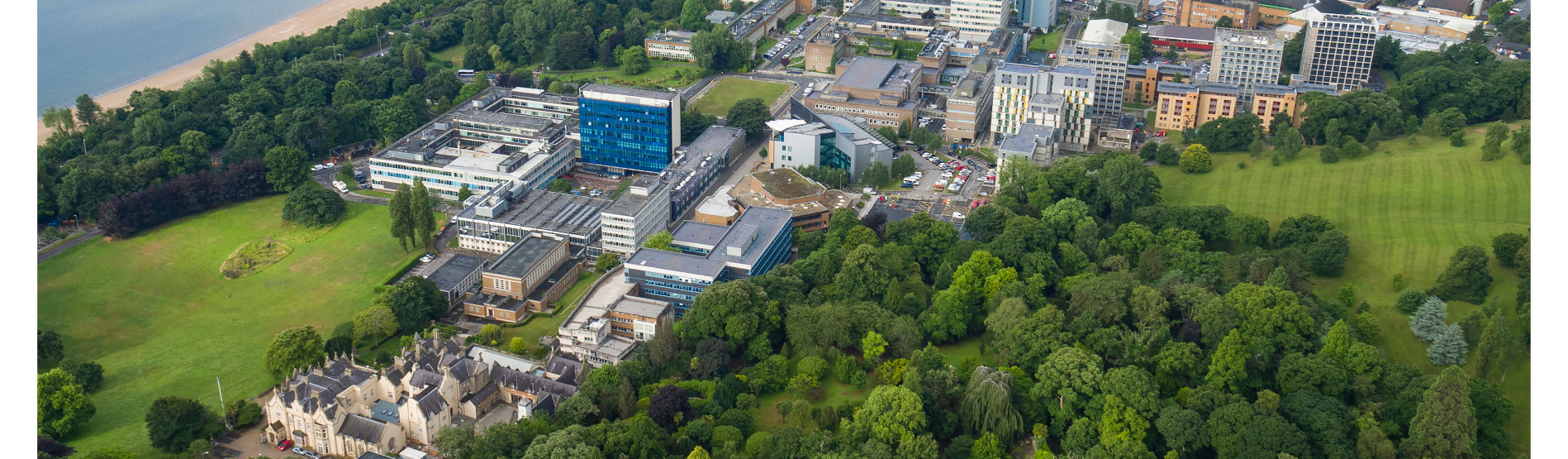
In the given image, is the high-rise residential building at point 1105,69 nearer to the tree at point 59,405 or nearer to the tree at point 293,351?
the tree at point 293,351

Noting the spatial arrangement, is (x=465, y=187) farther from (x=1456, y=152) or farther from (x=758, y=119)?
(x=1456, y=152)

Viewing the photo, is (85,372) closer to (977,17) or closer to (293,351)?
(293,351)

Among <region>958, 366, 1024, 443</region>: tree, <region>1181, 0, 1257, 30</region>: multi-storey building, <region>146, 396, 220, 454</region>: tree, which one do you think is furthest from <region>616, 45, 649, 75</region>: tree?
<region>958, 366, 1024, 443</region>: tree

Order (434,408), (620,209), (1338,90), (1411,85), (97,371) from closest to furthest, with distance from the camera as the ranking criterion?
(434,408) < (97,371) < (620,209) < (1411,85) < (1338,90)

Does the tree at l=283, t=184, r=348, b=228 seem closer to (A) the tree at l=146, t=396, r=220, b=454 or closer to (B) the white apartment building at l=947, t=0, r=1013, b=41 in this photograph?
(A) the tree at l=146, t=396, r=220, b=454

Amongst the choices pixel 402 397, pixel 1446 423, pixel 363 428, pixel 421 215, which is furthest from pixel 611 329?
pixel 1446 423

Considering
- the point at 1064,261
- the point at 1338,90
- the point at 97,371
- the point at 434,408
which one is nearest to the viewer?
the point at 434,408

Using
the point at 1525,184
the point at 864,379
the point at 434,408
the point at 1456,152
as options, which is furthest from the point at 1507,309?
the point at 434,408
